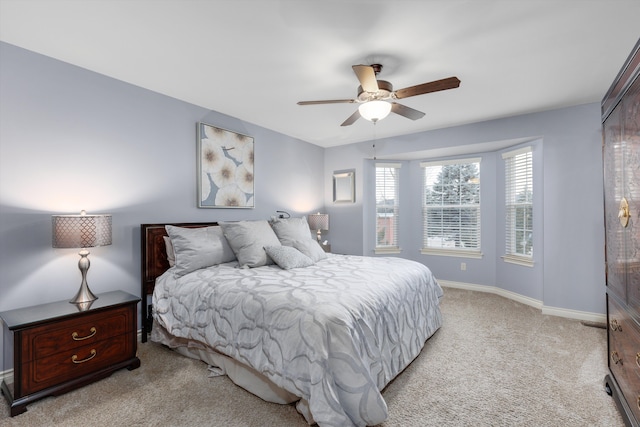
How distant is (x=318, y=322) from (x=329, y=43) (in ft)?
6.26

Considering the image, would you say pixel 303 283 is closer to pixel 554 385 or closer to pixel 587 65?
pixel 554 385

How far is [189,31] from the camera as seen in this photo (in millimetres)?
2074

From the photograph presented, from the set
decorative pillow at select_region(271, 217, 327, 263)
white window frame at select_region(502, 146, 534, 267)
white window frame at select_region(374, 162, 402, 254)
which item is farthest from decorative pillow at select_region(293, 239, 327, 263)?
white window frame at select_region(502, 146, 534, 267)

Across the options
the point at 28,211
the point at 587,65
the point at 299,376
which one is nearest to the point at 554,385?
the point at 299,376

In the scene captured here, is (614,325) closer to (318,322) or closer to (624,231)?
(624,231)

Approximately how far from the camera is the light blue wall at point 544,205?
3.40 metres

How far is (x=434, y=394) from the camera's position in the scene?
2031 millimetres

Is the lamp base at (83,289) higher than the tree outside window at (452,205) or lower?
lower

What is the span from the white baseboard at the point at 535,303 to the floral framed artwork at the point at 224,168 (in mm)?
3500

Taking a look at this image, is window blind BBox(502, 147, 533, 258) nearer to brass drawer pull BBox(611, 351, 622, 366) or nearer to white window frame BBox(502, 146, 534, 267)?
white window frame BBox(502, 146, 534, 267)

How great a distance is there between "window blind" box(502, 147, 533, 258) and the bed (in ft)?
6.03

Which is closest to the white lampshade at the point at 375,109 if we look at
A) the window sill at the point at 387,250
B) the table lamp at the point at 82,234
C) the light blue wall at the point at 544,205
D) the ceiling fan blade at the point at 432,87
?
the ceiling fan blade at the point at 432,87

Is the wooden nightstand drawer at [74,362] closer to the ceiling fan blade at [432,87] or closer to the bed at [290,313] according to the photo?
the bed at [290,313]

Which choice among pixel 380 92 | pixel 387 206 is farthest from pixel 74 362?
pixel 387 206
